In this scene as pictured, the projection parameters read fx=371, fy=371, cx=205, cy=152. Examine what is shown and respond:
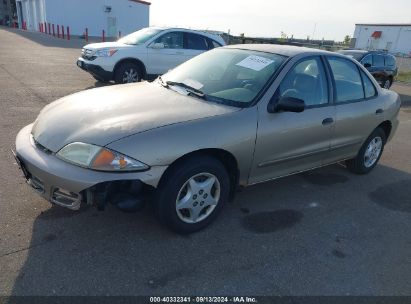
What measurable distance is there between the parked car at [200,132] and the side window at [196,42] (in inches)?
254

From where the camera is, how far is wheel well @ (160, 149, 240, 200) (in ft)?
9.86

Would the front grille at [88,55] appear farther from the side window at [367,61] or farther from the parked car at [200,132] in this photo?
the side window at [367,61]

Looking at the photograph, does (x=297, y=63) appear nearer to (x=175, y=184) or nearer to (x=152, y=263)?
(x=175, y=184)

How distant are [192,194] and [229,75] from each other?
1377 mm

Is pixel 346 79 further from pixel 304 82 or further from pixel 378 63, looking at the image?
pixel 378 63

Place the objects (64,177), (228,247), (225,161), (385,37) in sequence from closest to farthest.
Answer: (64,177) → (228,247) → (225,161) → (385,37)

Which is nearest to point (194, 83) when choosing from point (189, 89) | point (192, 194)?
point (189, 89)

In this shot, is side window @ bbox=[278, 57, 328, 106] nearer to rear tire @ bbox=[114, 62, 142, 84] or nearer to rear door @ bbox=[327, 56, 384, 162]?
rear door @ bbox=[327, 56, 384, 162]

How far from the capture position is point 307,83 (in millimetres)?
3936

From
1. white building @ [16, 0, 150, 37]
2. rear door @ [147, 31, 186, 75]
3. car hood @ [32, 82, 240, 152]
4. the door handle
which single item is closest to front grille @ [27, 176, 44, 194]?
car hood @ [32, 82, 240, 152]

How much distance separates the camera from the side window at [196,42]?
10.6m

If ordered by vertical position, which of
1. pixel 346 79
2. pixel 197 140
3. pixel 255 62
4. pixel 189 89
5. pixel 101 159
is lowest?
pixel 101 159

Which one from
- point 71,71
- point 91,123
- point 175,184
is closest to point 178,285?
point 175,184

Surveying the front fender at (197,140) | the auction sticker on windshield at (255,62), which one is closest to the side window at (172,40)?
the auction sticker on windshield at (255,62)
